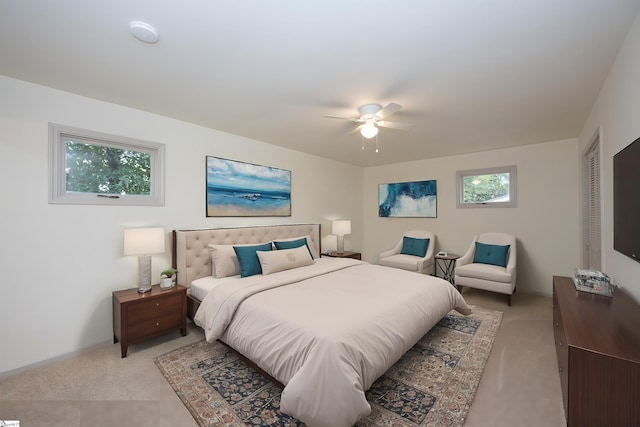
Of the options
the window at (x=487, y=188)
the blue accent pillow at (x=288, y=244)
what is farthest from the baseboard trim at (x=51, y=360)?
the window at (x=487, y=188)

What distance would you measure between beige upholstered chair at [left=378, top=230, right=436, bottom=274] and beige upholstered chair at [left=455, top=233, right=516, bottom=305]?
605mm

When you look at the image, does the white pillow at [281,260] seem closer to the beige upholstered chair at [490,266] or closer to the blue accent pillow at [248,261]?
the blue accent pillow at [248,261]

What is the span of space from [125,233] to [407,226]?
191 inches

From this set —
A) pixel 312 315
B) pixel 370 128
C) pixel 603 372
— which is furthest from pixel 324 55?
pixel 603 372

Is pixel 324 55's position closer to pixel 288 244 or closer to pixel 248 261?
pixel 248 261

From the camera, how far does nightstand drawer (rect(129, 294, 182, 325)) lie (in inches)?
97.7

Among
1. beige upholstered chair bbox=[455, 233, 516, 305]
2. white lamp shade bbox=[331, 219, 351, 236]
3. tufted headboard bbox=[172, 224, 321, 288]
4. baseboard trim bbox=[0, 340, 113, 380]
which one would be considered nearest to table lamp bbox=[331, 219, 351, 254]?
white lamp shade bbox=[331, 219, 351, 236]

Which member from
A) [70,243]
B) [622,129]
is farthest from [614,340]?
[70,243]

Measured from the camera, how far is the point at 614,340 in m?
1.33

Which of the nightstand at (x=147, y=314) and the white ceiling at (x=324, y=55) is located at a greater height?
the white ceiling at (x=324, y=55)

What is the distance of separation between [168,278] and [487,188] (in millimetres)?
5112

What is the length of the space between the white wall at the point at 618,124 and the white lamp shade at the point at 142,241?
12.4ft

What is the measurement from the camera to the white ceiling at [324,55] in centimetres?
148

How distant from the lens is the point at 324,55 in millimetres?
1883
